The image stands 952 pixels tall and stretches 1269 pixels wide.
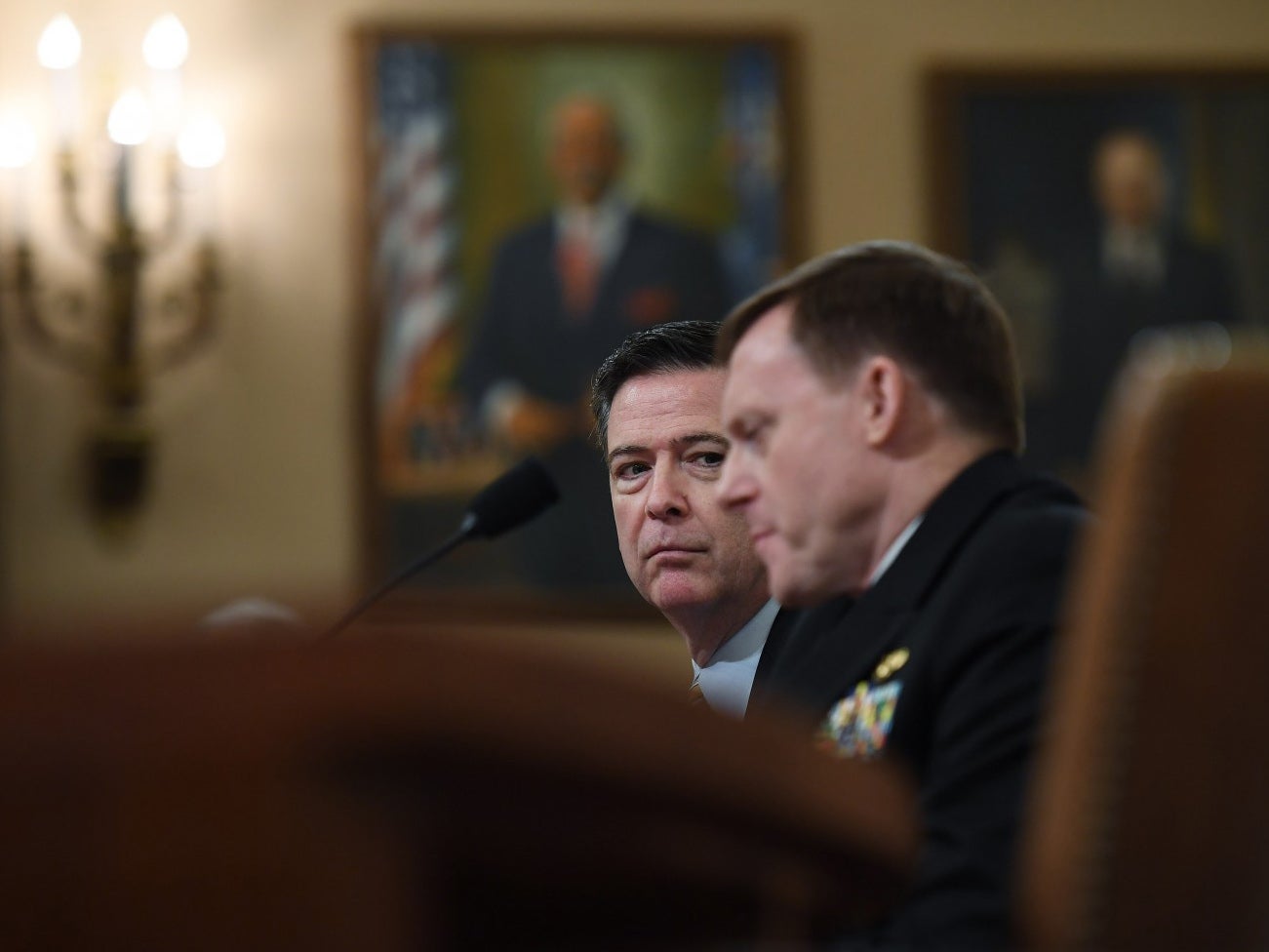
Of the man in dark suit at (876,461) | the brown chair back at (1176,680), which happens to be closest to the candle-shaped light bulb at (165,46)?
the man in dark suit at (876,461)

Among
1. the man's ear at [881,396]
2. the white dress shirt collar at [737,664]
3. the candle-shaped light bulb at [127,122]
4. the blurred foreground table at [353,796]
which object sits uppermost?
the candle-shaped light bulb at [127,122]

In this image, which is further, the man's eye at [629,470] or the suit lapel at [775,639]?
the man's eye at [629,470]

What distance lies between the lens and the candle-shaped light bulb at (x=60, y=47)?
6.03 metres

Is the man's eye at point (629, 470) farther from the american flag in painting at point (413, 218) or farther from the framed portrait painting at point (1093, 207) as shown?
the framed portrait painting at point (1093, 207)

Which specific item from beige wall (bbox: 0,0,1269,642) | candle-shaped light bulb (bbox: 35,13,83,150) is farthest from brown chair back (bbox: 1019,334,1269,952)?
candle-shaped light bulb (bbox: 35,13,83,150)

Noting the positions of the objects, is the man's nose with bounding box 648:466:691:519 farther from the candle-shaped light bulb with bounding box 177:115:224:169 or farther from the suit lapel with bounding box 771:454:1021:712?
the candle-shaped light bulb with bounding box 177:115:224:169

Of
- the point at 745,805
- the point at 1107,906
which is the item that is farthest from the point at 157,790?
the point at 1107,906

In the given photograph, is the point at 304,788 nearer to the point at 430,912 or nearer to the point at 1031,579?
the point at 430,912

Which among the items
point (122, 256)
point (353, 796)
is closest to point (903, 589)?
point (353, 796)

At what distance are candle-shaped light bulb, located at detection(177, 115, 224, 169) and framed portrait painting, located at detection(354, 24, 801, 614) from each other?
1.87ft

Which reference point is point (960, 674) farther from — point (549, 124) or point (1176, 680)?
point (549, 124)

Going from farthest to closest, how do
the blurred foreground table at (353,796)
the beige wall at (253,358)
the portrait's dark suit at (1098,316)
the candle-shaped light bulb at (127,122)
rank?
the portrait's dark suit at (1098,316), the beige wall at (253,358), the candle-shaped light bulb at (127,122), the blurred foreground table at (353,796)

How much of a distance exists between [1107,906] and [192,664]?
532 mm

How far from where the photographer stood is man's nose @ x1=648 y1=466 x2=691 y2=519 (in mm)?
2395
